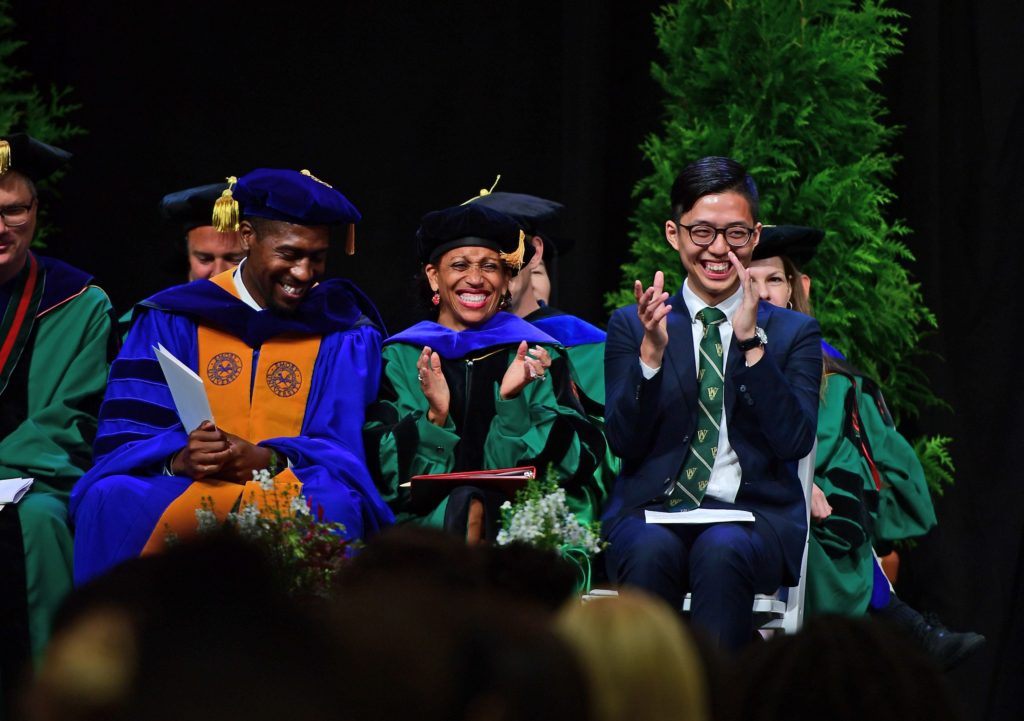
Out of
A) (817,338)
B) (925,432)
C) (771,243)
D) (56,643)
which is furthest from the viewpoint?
(925,432)

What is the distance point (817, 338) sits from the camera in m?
4.14

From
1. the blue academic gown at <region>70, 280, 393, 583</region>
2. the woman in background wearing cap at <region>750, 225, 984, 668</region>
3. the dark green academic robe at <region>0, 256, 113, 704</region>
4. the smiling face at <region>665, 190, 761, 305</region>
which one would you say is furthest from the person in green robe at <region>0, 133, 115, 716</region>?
the woman in background wearing cap at <region>750, 225, 984, 668</region>

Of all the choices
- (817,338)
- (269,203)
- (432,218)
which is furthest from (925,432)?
(269,203)

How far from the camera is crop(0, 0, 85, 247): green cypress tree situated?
5898 mm

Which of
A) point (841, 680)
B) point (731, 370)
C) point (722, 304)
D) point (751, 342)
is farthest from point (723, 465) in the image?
point (841, 680)

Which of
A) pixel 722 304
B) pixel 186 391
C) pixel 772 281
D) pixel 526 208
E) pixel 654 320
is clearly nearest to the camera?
pixel 654 320

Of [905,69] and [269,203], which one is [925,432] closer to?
[905,69]

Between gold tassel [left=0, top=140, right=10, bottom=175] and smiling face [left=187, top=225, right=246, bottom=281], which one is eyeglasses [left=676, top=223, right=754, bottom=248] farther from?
gold tassel [left=0, top=140, right=10, bottom=175]

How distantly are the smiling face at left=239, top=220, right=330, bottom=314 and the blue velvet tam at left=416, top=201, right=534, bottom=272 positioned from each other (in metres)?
0.35

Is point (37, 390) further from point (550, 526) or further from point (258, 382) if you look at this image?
point (550, 526)

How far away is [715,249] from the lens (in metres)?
4.09

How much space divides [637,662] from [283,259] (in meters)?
3.65

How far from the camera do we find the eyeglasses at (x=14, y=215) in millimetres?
4449

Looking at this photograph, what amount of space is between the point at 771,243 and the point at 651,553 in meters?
1.66
